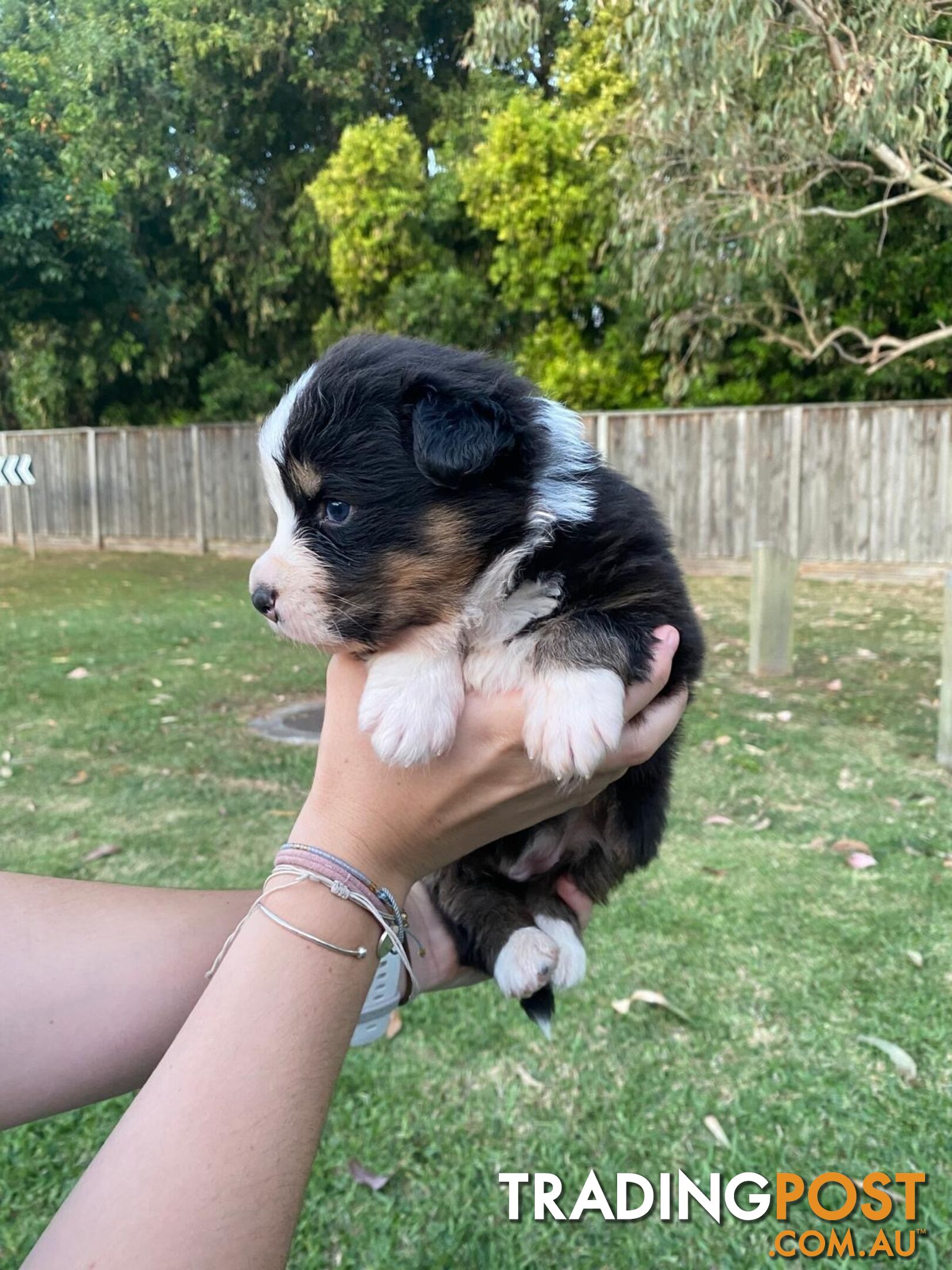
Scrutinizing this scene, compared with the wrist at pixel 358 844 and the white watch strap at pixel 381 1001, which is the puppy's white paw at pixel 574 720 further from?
the white watch strap at pixel 381 1001

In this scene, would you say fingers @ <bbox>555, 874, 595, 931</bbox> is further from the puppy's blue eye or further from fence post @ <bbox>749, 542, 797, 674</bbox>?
fence post @ <bbox>749, 542, 797, 674</bbox>

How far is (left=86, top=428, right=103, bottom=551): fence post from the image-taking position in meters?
18.7

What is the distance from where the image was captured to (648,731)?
1.89m

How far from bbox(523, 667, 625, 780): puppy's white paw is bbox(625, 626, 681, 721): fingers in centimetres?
5

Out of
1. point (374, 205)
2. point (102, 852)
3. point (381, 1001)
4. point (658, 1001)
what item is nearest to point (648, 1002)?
point (658, 1001)

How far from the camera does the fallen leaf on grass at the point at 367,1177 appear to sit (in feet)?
8.39

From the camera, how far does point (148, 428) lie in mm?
18312

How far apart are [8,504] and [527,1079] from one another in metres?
19.8

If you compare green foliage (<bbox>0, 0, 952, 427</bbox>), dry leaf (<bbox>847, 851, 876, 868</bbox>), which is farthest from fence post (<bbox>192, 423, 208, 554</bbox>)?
dry leaf (<bbox>847, 851, 876, 868</bbox>)

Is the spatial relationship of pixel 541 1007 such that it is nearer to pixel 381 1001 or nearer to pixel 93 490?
pixel 381 1001

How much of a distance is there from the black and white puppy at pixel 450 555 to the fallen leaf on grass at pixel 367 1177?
85 centimetres

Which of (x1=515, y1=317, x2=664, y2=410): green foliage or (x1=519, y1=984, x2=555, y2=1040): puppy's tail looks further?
(x1=515, y1=317, x2=664, y2=410): green foliage

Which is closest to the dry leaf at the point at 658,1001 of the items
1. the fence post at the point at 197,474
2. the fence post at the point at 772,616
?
the fence post at the point at 772,616

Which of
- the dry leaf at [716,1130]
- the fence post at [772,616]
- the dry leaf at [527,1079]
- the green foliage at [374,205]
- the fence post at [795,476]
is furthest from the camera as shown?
the green foliage at [374,205]
